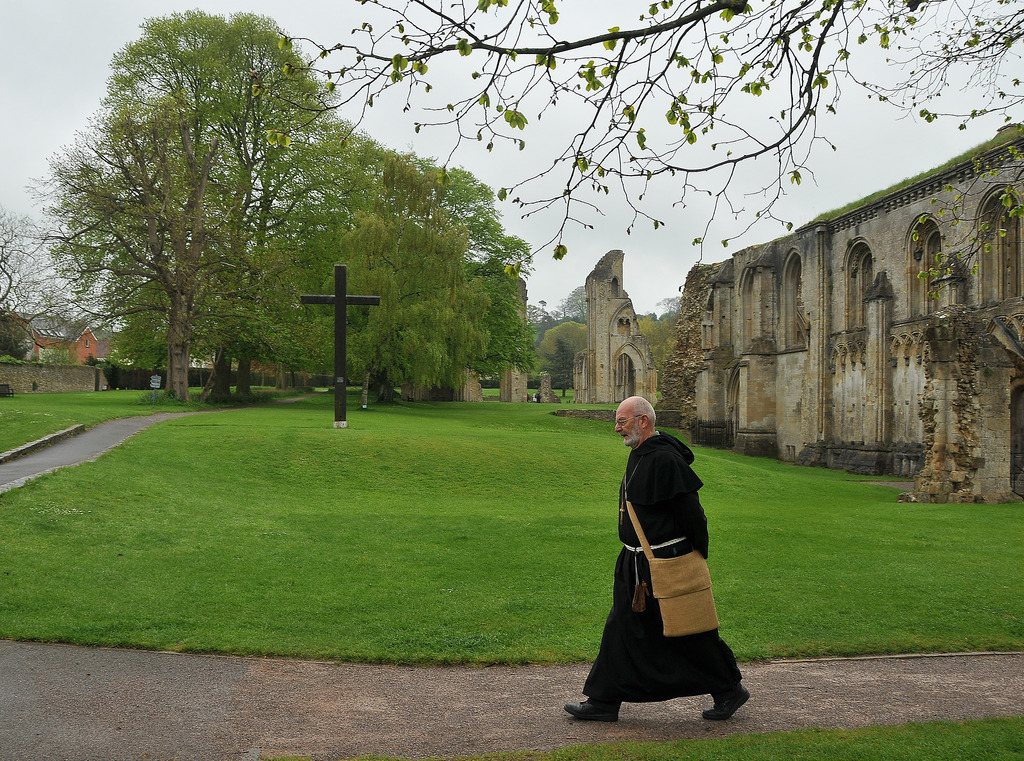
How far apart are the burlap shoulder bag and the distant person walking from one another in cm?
7

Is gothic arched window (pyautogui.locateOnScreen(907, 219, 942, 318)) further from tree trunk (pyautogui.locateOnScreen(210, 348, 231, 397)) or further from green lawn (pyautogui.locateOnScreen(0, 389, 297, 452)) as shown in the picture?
tree trunk (pyautogui.locateOnScreen(210, 348, 231, 397))

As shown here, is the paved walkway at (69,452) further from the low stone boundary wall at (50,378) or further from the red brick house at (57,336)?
the low stone boundary wall at (50,378)

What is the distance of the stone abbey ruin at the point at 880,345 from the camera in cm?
1653

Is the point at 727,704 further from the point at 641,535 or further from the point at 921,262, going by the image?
the point at 921,262

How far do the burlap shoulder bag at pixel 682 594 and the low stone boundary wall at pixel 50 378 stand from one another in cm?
4296

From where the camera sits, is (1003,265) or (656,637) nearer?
(656,637)

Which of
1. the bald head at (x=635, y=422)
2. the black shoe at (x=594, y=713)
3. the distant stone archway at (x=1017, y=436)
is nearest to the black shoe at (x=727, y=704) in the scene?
the black shoe at (x=594, y=713)

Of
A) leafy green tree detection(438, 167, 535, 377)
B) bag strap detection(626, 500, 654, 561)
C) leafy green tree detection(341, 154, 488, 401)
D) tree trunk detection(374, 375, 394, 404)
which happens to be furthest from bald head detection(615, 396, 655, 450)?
leafy green tree detection(438, 167, 535, 377)

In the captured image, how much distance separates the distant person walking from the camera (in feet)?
16.3

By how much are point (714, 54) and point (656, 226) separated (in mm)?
1572

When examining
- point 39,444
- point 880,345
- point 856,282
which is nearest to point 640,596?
point 39,444

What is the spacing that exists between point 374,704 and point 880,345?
25.2 m

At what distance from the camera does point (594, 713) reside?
5008 millimetres

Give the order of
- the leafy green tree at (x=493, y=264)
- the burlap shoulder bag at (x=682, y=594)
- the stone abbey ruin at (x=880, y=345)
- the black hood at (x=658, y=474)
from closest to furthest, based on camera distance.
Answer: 1. the burlap shoulder bag at (x=682, y=594)
2. the black hood at (x=658, y=474)
3. the stone abbey ruin at (x=880, y=345)
4. the leafy green tree at (x=493, y=264)
